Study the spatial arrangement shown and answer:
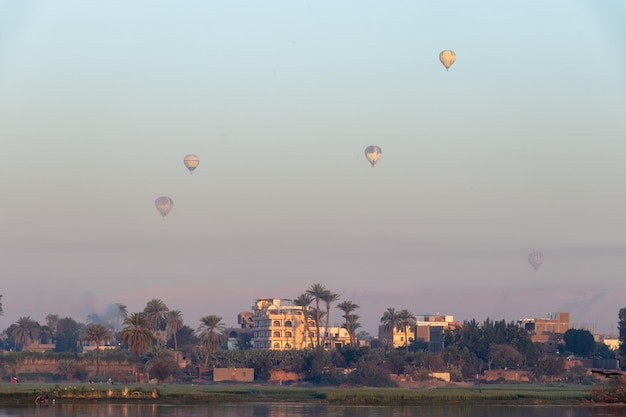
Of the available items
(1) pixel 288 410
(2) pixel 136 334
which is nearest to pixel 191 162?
(2) pixel 136 334

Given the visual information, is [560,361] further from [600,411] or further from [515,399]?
[600,411]

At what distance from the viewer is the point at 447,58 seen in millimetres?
131750

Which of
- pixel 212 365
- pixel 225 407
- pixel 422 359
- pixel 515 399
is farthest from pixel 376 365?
pixel 225 407

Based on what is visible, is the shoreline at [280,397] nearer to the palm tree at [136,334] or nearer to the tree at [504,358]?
the palm tree at [136,334]

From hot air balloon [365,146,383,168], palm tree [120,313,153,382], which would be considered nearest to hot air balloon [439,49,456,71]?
hot air balloon [365,146,383,168]

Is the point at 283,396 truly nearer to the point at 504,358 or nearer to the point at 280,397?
the point at 280,397

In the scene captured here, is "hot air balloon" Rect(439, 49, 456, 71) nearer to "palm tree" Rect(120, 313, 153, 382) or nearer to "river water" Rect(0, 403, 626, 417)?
"river water" Rect(0, 403, 626, 417)

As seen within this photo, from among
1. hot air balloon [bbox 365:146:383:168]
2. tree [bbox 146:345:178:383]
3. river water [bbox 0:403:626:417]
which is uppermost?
hot air balloon [bbox 365:146:383:168]

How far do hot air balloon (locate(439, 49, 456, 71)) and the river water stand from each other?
Result: 146 ft

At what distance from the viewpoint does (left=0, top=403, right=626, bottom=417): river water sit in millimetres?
86625

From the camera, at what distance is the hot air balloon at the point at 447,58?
132m

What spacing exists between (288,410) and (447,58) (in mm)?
54967

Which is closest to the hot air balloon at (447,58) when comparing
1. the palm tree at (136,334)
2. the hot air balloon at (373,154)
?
the hot air balloon at (373,154)

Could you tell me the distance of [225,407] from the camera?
330ft
